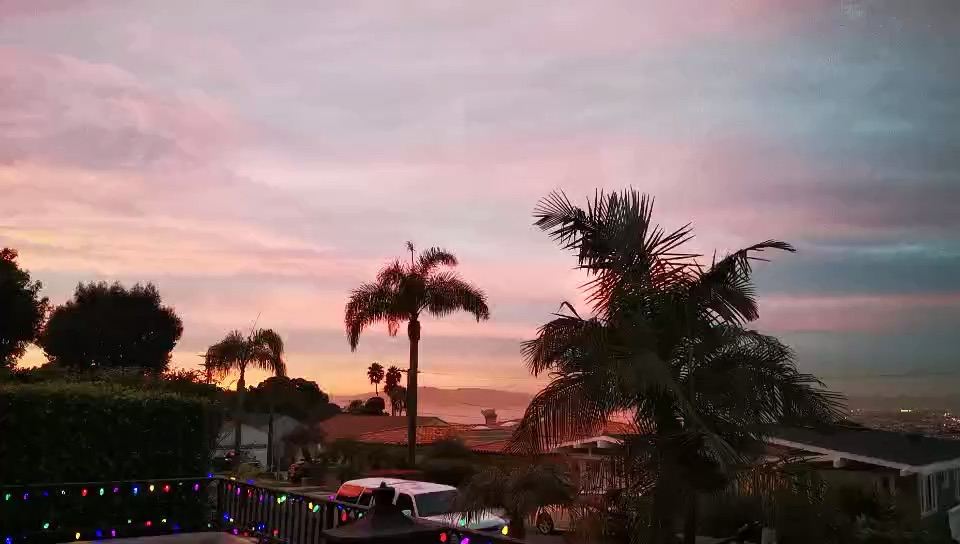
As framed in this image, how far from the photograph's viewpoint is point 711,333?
9.36m

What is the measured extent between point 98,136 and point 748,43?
16209 mm

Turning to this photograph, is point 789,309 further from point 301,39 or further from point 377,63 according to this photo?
point 301,39

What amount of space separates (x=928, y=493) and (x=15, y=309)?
46573 millimetres

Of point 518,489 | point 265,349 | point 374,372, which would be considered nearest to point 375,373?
point 374,372

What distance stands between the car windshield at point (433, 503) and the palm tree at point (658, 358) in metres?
6.33

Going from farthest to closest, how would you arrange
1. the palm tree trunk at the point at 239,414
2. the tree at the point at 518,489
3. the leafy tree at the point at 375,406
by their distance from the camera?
the leafy tree at the point at 375,406
the palm tree trunk at the point at 239,414
the tree at the point at 518,489

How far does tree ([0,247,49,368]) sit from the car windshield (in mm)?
38819

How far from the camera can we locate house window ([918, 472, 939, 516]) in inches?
747

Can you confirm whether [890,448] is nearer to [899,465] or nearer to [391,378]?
[899,465]

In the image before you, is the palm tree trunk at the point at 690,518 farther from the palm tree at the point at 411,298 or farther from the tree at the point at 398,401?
the tree at the point at 398,401

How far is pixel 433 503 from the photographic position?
14914mm

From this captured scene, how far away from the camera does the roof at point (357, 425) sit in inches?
1729

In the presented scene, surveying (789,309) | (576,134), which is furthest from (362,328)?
(789,309)

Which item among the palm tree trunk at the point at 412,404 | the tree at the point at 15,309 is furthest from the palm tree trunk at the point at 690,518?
the tree at the point at 15,309
